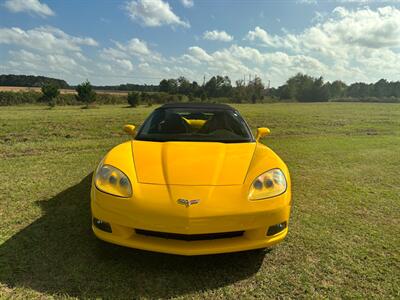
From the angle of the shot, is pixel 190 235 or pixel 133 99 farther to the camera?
pixel 133 99

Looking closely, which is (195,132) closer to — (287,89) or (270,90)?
(287,89)

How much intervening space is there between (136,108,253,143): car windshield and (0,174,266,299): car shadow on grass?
4.11 feet

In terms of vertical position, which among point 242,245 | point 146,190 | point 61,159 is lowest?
point 61,159

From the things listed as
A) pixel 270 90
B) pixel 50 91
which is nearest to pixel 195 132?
pixel 50 91

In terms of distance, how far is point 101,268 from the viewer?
8.04ft

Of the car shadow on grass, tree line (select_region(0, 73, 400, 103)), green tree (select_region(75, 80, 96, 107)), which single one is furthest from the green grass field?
tree line (select_region(0, 73, 400, 103))

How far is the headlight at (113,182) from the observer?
2398 mm

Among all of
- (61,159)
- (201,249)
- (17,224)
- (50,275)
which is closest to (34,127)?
(61,159)

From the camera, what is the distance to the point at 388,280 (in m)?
2.42

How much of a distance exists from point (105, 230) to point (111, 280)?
0.38 metres

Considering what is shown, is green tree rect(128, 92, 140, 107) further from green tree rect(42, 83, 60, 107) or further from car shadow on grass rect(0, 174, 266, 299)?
car shadow on grass rect(0, 174, 266, 299)

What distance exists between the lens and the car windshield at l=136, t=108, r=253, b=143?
3.40 m

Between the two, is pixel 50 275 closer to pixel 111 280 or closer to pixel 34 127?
pixel 111 280

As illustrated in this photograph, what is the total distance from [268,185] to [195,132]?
1.48 meters
